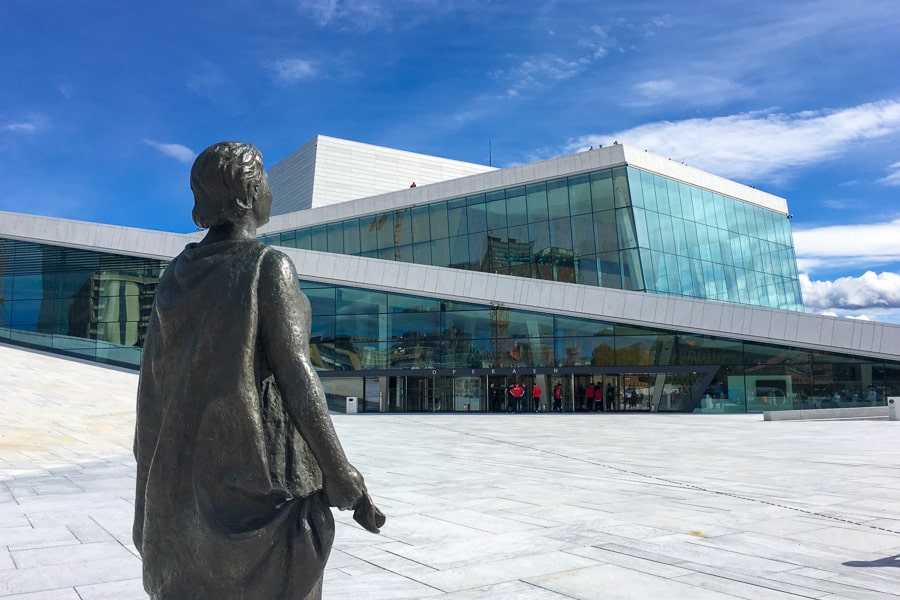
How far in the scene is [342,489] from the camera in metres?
2.20

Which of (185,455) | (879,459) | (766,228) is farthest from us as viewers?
(766,228)

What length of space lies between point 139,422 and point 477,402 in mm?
29472

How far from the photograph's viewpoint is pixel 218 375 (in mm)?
2289

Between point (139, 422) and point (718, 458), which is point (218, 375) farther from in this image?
point (718, 458)

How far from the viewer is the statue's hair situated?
8.10 ft

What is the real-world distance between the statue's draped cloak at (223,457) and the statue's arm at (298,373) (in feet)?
0.08

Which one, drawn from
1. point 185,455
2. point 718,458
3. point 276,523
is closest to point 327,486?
point 276,523

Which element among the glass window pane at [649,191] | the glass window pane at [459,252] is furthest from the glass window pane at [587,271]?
the glass window pane at [459,252]

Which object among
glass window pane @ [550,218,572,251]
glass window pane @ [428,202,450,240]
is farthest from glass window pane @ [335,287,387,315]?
glass window pane @ [550,218,572,251]

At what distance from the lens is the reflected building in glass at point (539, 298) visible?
28.5 m

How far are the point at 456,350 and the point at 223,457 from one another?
2929 centimetres

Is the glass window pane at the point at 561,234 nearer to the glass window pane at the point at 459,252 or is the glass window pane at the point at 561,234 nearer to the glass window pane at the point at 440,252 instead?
the glass window pane at the point at 459,252

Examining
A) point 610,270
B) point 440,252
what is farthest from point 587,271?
point 440,252

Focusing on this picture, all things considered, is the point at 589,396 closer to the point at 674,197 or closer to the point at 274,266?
the point at 674,197
